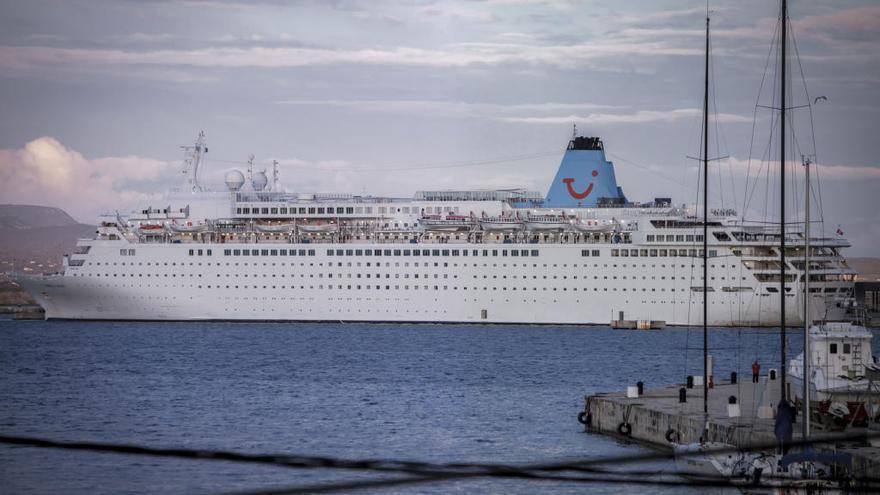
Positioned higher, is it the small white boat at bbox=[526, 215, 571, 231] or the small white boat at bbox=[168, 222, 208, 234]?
the small white boat at bbox=[526, 215, 571, 231]

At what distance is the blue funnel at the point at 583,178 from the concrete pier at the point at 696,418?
38783 mm

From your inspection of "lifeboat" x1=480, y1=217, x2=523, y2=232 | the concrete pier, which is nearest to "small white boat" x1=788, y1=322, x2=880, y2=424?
the concrete pier

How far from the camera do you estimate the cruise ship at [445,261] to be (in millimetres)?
62062

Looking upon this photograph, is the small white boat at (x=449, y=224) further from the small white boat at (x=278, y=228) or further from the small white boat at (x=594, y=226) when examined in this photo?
the small white boat at (x=278, y=228)

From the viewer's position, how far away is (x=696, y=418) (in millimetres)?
22969

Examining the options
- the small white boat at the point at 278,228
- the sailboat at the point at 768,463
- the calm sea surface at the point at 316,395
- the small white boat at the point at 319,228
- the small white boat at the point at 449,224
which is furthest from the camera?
the small white boat at the point at 319,228

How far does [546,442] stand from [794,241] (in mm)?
37493

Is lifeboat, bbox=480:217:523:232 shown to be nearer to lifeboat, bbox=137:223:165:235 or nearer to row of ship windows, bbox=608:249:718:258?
row of ship windows, bbox=608:249:718:258

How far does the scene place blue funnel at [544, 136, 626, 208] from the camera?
228 ft

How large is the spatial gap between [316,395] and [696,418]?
596 inches

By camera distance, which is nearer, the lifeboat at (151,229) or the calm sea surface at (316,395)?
the calm sea surface at (316,395)

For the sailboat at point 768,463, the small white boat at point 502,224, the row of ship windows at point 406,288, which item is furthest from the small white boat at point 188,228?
the sailboat at point 768,463

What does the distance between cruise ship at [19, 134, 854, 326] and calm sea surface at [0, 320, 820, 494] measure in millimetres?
1536

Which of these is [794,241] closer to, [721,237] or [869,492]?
[721,237]
